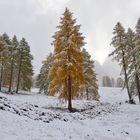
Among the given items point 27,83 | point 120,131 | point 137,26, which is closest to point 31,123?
point 120,131

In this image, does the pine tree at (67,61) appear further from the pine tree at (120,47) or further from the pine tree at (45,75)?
the pine tree at (45,75)

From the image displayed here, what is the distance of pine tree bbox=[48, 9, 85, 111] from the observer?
30688 millimetres

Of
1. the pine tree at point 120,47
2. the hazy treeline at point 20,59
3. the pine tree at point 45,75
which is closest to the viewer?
the pine tree at point 120,47

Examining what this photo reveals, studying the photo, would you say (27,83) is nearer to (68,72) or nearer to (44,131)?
(68,72)

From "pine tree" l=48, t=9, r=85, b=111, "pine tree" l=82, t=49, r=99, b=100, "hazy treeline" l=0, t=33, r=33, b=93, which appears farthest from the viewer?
"hazy treeline" l=0, t=33, r=33, b=93

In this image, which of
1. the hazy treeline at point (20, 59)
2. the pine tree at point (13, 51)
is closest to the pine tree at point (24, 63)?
the hazy treeline at point (20, 59)

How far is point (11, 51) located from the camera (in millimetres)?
55531

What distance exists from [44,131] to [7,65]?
44127mm

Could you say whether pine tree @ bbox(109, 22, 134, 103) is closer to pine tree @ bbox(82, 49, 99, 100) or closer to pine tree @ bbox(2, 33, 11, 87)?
pine tree @ bbox(82, 49, 99, 100)

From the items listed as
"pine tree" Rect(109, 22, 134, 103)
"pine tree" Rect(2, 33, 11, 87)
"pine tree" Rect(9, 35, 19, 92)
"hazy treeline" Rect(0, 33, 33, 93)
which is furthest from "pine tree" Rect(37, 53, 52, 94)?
"pine tree" Rect(109, 22, 134, 103)

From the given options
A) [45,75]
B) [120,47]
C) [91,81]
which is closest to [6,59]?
[45,75]

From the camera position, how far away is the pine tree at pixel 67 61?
101ft

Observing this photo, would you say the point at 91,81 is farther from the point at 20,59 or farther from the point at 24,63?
the point at 20,59

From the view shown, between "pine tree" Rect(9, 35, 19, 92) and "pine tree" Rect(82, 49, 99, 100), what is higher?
"pine tree" Rect(9, 35, 19, 92)
